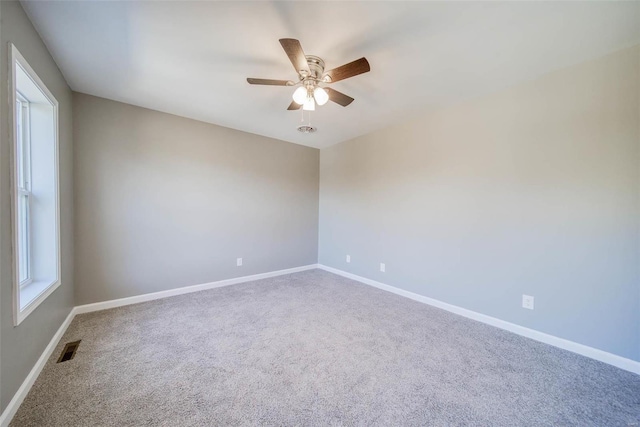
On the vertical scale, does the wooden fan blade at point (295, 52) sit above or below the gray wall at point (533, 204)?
above

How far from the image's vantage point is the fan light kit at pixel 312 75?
1.65 m

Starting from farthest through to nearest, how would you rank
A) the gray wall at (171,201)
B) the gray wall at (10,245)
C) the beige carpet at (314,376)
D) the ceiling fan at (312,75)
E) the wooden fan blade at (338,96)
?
the gray wall at (171,201), the wooden fan blade at (338,96), the ceiling fan at (312,75), the beige carpet at (314,376), the gray wall at (10,245)

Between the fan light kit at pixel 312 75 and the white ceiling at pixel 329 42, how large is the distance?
0.14m

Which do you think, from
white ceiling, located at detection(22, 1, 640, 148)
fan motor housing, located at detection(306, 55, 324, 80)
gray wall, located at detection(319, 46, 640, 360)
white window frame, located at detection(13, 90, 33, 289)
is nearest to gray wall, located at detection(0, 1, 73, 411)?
white ceiling, located at detection(22, 1, 640, 148)

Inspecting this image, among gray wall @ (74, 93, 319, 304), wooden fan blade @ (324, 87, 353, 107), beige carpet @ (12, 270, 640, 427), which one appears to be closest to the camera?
beige carpet @ (12, 270, 640, 427)

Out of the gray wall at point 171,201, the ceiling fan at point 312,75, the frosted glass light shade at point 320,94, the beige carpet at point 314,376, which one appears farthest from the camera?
the gray wall at point 171,201

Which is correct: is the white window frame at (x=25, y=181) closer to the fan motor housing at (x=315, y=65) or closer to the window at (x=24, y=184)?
the window at (x=24, y=184)

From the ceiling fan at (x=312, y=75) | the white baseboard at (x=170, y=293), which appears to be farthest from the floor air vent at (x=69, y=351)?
the ceiling fan at (x=312, y=75)

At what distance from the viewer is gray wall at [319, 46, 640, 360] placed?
1956 millimetres

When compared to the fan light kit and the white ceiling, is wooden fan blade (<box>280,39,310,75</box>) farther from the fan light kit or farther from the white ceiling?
the white ceiling

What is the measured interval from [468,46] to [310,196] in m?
3.37

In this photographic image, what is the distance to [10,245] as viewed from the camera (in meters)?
1.46

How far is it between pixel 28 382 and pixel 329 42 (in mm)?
3162

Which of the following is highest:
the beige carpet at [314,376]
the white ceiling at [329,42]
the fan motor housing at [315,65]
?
the white ceiling at [329,42]
